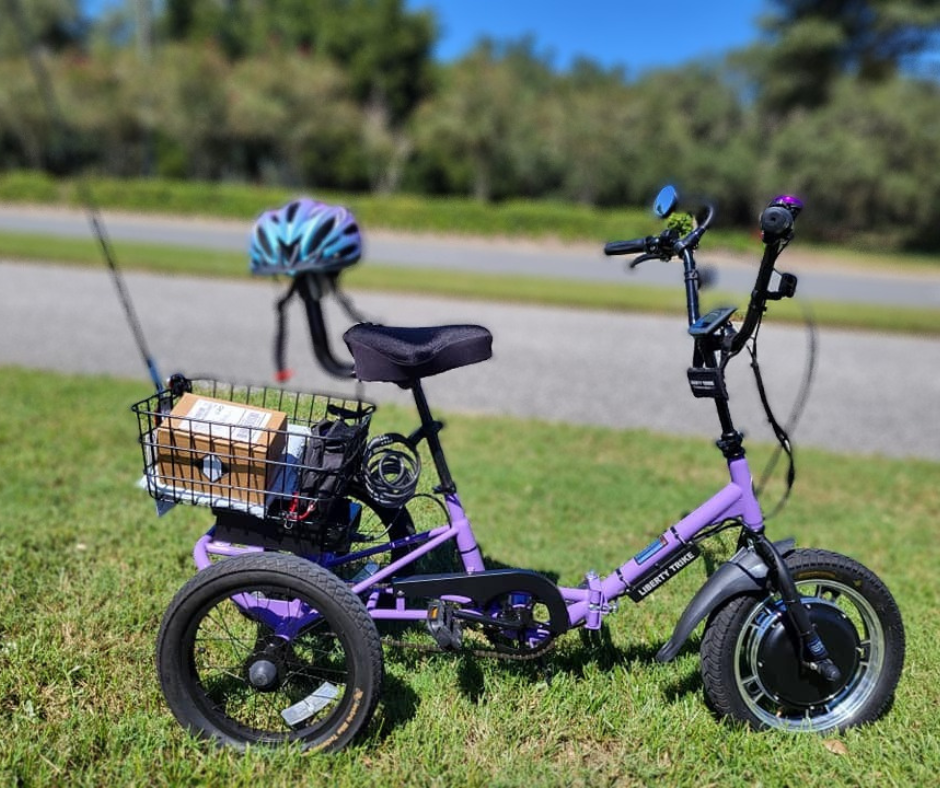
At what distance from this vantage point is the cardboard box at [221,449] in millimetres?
2486

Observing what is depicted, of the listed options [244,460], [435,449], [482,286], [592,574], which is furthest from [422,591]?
[482,286]

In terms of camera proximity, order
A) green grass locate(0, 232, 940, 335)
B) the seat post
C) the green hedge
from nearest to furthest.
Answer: the seat post
green grass locate(0, 232, 940, 335)
the green hedge

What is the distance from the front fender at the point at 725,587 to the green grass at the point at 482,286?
993 centimetres

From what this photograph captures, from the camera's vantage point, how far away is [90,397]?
646cm

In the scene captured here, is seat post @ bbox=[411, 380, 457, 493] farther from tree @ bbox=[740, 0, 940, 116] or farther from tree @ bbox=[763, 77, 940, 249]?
tree @ bbox=[740, 0, 940, 116]

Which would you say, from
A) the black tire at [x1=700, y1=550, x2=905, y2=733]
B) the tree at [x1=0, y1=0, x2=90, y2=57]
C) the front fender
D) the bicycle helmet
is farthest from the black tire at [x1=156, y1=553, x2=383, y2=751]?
the tree at [x1=0, y1=0, x2=90, y2=57]

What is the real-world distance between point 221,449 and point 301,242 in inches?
93.9

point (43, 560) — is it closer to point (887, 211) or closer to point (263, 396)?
point (263, 396)

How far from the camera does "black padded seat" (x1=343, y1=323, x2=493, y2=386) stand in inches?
97.8

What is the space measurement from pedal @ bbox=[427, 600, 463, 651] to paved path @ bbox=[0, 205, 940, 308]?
1484 centimetres

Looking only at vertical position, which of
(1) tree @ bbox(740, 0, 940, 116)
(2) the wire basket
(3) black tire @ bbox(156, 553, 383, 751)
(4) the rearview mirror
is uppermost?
(1) tree @ bbox(740, 0, 940, 116)

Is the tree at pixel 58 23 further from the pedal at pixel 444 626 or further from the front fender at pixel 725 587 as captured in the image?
the front fender at pixel 725 587

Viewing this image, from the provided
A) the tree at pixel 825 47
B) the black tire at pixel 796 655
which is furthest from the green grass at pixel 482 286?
the tree at pixel 825 47

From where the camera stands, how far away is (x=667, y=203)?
2.62 meters
